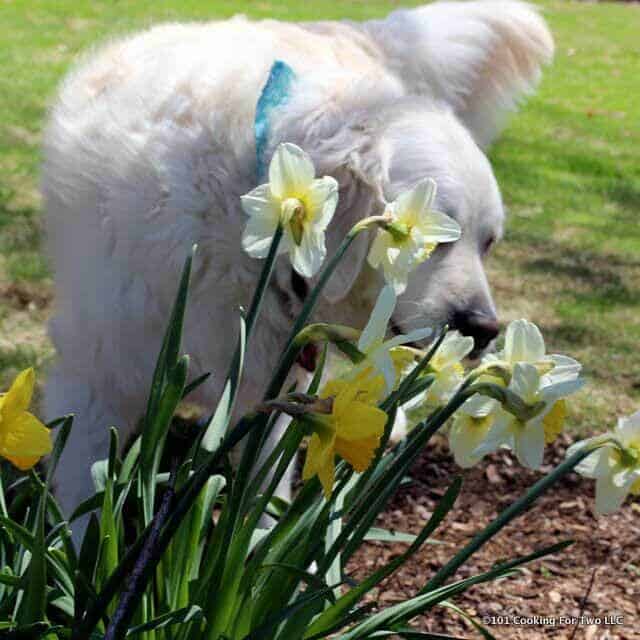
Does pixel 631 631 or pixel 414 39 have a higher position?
pixel 414 39

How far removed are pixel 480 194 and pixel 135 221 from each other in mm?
884

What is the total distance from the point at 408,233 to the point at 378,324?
0.97 feet

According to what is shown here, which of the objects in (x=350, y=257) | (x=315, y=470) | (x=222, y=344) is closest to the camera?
(x=315, y=470)

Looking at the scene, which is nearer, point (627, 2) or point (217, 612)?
point (217, 612)

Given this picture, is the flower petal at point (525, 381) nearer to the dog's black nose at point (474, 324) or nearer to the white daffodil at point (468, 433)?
the white daffodil at point (468, 433)

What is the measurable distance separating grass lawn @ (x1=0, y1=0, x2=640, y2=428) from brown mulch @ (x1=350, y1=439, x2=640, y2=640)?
2.14 feet

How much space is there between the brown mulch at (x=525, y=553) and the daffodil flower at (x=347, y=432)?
132cm

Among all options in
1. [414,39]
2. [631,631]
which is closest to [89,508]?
[631,631]

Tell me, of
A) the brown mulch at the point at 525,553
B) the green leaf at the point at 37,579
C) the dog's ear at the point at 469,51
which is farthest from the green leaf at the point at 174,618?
the dog's ear at the point at 469,51

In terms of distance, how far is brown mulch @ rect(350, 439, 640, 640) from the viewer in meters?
2.80

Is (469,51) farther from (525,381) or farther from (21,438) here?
(21,438)

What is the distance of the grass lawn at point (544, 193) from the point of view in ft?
15.3

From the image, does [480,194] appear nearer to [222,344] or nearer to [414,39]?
[222,344]

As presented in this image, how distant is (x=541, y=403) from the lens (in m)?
1.49
